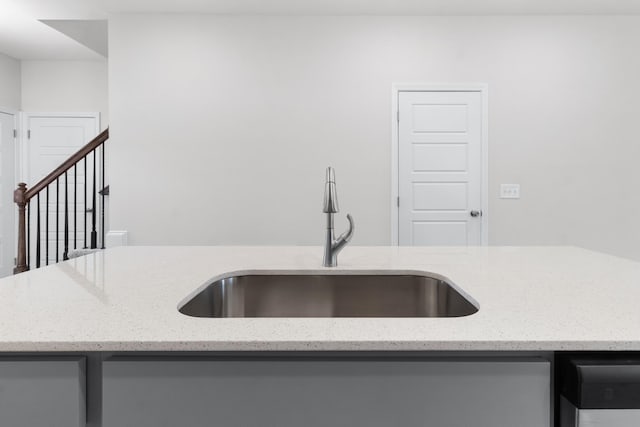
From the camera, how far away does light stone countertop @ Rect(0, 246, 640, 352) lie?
2.48ft

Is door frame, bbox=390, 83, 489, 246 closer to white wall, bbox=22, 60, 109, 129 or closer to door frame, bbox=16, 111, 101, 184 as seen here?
white wall, bbox=22, 60, 109, 129

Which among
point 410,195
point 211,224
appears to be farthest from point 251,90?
point 410,195

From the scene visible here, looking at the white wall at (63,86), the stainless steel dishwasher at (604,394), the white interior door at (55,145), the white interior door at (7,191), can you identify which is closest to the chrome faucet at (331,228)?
the stainless steel dishwasher at (604,394)

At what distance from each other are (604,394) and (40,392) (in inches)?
35.2

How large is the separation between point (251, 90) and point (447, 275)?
351 cm

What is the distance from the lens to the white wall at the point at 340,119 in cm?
439

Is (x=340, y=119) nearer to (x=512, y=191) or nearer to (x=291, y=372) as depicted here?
(x=512, y=191)

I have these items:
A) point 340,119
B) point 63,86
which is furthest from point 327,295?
point 63,86

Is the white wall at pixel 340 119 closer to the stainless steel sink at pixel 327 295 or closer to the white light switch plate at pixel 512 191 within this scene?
the white light switch plate at pixel 512 191

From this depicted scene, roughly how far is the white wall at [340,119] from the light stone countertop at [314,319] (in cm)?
289

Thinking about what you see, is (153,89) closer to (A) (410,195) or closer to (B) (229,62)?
(B) (229,62)

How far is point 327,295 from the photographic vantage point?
141cm

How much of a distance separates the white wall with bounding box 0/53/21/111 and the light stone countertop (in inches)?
212

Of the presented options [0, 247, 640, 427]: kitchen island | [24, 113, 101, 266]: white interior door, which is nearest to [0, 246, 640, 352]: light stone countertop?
[0, 247, 640, 427]: kitchen island
